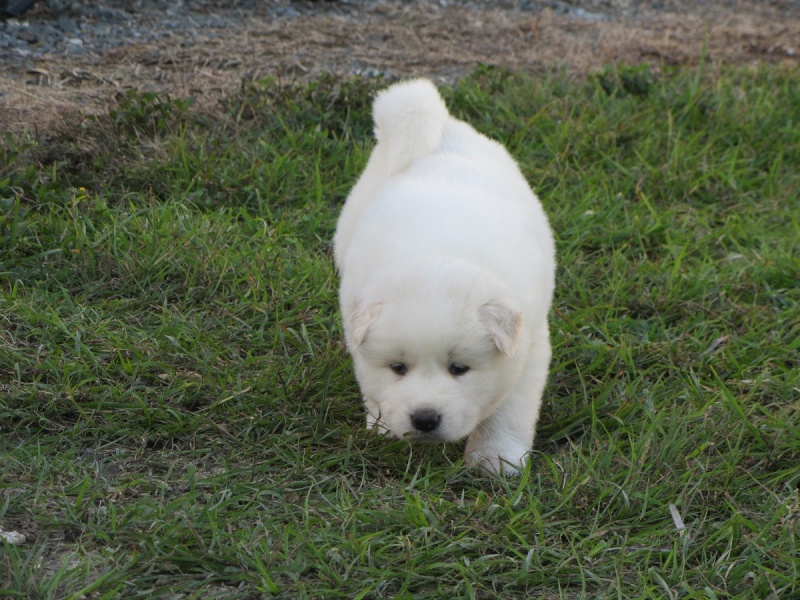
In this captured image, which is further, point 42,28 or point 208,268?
point 42,28

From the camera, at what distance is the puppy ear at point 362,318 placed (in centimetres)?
324

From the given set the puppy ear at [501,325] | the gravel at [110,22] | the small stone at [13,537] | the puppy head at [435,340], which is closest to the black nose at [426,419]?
the puppy head at [435,340]

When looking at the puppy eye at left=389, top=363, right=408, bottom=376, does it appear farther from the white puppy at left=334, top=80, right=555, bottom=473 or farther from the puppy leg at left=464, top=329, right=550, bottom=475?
the puppy leg at left=464, top=329, right=550, bottom=475

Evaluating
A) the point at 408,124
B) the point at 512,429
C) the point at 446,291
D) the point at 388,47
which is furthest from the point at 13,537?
the point at 388,47

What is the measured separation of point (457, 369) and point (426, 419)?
200mm

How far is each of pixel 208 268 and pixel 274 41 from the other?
2.53 m

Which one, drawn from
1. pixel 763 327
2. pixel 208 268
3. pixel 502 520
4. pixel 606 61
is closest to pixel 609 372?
pixel 763 327

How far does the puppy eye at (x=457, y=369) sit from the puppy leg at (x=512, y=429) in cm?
32

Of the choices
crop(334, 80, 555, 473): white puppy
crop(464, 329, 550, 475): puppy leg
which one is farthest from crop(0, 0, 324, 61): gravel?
crop(464, 329, 550, 475): puppy leg

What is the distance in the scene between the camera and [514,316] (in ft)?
10.7

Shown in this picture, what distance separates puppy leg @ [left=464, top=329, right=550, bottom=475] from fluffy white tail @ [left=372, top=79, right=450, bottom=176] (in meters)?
0.96

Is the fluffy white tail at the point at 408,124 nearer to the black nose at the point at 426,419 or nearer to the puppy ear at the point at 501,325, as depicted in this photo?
Answer: the puppy ear at the point at 501,325

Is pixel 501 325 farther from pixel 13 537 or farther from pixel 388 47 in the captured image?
pixel 388 47

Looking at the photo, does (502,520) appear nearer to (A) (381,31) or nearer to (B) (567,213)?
(B) (567,213)
